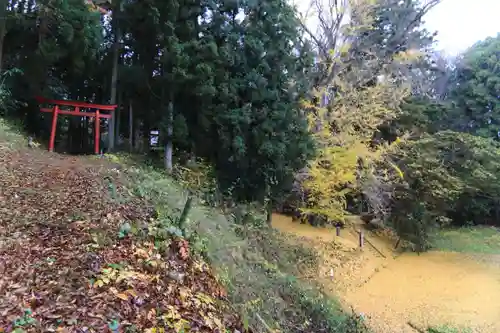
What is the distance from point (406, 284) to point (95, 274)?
37.9ft

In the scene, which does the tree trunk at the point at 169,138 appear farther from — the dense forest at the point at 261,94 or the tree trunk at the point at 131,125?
the tree trunk at the point at 131,125

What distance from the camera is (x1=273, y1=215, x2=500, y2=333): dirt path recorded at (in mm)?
9961

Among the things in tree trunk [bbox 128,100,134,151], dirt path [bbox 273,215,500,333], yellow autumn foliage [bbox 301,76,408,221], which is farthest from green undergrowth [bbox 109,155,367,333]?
tree trunk [bbox 128,100,134,151]

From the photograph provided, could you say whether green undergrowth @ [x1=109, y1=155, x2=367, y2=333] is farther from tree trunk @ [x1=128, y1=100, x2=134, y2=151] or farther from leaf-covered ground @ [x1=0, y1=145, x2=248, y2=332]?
tree trunk @ [x1=128, y1=100, x2=134, y2=151]

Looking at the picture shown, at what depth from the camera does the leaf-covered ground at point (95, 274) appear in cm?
292

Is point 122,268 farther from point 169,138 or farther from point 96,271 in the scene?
point 169,138

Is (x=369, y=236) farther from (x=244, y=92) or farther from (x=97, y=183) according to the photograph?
(x=97, y=183)

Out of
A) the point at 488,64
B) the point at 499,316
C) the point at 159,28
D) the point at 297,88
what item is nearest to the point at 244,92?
the point at 297,88

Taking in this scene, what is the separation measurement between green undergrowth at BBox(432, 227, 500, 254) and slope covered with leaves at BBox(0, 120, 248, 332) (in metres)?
16.2

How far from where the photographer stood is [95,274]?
3408 millimetres

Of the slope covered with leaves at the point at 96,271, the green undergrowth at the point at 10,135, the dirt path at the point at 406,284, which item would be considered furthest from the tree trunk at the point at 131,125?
the slope covered with leaves at the point at 96,271

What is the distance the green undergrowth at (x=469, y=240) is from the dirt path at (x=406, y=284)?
5.35ft

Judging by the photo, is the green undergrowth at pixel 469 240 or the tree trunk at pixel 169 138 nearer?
the tree trunk at pixel 169 138

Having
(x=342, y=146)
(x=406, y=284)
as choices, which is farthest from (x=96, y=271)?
(x=406, y=284)
